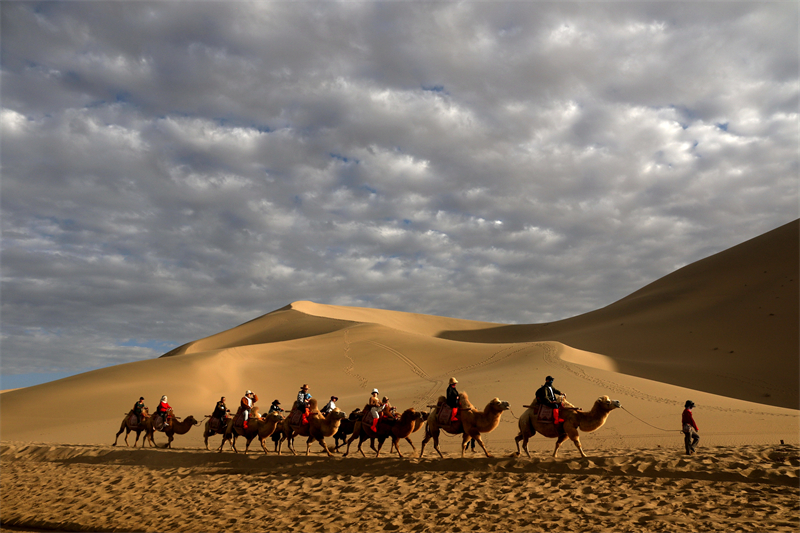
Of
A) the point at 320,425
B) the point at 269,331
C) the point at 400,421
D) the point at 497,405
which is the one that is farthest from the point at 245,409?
the point at 269,331

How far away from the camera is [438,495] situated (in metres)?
10.7

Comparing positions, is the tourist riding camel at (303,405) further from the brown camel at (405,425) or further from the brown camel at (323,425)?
the brown camel at (405,425)

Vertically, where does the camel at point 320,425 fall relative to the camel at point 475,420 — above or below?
below

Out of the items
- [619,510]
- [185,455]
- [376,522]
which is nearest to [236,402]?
[185,455]

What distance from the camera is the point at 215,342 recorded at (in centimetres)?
6425

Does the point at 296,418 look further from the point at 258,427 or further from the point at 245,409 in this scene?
the point at 245,409

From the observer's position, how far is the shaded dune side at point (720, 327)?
1233 inches

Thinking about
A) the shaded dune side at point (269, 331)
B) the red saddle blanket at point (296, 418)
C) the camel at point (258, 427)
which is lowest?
the camel at point (258, 427)

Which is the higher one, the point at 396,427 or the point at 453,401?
the point at 453,401

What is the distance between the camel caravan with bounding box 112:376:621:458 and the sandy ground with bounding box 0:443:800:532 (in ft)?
3.08

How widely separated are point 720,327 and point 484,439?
95.3 ft

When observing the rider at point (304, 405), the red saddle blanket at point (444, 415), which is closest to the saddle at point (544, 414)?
the red saddle blanket at point (444, 415)

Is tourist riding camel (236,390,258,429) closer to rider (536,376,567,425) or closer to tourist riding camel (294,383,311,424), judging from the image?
tourist riding camel (294,383,311,424)

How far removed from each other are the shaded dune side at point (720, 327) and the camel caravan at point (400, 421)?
20907 millimetres
